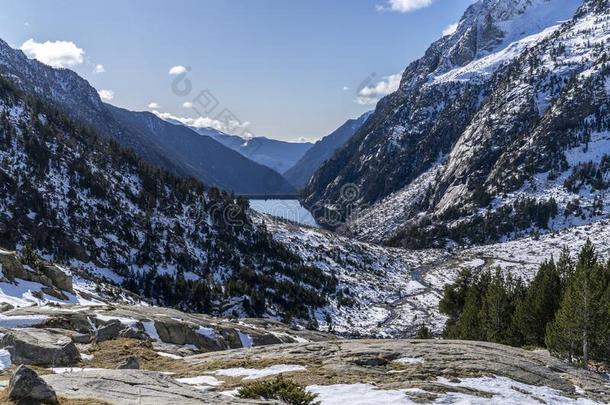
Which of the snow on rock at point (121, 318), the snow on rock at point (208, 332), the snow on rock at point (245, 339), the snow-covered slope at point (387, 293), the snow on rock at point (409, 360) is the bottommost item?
the snow-covered slope at point (387, 293)

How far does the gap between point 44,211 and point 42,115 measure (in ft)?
184

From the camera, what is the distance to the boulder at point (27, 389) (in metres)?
11.4

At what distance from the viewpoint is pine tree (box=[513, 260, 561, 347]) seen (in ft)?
160

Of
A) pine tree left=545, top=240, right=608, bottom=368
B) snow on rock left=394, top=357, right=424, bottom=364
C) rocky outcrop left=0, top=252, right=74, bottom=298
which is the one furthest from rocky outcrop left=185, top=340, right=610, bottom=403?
rocky outcrop left=0, top=252, right=74, bottom=298

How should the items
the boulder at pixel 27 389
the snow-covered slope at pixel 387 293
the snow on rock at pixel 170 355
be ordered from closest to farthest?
the boulder at pixel 27 389 → the snow on rock at pixel 170 355 → the snow-covered slope at pixel 387 293

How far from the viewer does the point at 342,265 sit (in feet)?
634

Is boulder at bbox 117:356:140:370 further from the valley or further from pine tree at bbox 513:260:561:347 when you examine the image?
pine tree at bbox 513:260:561:347

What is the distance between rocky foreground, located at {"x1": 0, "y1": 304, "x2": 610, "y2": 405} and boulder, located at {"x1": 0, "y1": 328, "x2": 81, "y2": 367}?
0.14 feet

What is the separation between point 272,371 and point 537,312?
129 ft

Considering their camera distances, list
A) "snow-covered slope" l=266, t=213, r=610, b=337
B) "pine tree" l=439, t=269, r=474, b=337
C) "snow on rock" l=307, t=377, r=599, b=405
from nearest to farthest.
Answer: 1. "snow on rock" l=307, t=377, r=599, b=405
2. "pine tree" l=439, t=269, r=474, b=337
3. "snow-covered slope" l=266, t=213, r=610, b=337

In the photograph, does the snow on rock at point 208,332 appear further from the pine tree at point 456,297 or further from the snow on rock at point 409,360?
the pine tree at point 456,297

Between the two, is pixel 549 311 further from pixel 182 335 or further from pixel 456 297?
pixel 182 335

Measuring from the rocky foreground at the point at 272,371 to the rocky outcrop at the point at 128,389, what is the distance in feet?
0.10

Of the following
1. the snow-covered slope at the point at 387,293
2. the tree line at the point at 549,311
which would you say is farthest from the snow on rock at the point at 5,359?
the snow-covered slope at the point at 387,293
